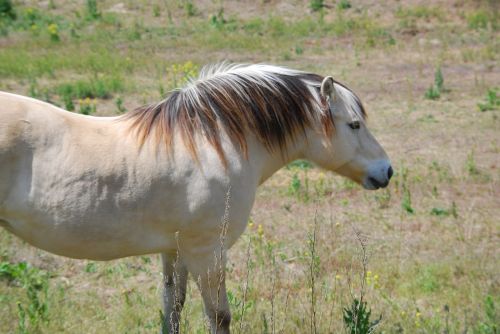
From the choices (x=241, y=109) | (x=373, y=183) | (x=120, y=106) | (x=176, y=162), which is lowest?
(x=120, y=106)

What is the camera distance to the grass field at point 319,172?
16.8ft

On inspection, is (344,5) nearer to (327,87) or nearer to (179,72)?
(179,72)

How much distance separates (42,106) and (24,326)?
151 centimetres

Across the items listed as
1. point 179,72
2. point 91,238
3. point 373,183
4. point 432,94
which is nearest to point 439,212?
point 373,183

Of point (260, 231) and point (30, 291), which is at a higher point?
point (30, 291)

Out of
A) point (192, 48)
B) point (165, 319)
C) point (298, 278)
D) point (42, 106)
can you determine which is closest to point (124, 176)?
point (42, 106)

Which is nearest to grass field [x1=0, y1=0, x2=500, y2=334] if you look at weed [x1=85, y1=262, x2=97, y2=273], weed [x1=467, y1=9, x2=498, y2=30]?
weed [x1=85, y1=262, x2=97, y2=273]

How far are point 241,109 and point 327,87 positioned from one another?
0.57 metres

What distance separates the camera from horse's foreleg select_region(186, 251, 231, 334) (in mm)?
4121

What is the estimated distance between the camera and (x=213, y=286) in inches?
166

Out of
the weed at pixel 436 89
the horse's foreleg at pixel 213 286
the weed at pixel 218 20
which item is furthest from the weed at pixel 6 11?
the horse's foreleg at pixel 213 286

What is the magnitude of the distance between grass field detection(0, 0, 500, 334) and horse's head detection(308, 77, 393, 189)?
1.60 ft

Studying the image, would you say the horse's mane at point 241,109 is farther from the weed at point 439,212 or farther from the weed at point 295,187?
the weed at point 295,187

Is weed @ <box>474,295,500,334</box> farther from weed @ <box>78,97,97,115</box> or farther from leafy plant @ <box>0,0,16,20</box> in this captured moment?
leafy plant @ <box>0,0,16,20</box>
